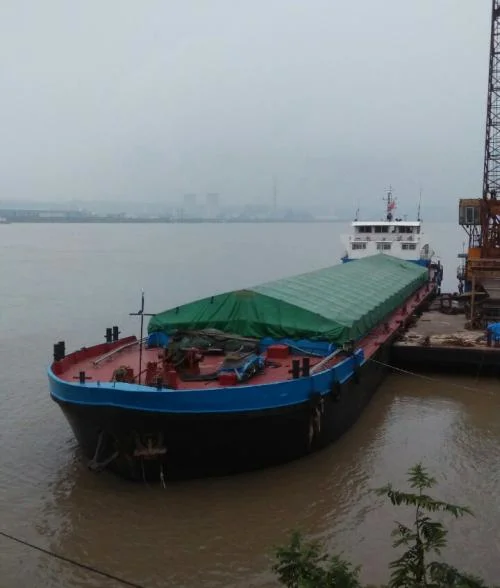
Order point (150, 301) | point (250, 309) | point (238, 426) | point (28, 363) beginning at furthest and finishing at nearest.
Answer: point (150, 301) → point (28, 363) → point (250, 309) → point (238, 426)

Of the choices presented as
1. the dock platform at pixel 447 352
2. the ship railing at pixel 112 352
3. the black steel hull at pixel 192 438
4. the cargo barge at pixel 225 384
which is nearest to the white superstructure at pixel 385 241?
the dock platform at pixel 447 352

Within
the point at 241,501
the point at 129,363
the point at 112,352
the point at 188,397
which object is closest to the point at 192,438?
the point at 188,397

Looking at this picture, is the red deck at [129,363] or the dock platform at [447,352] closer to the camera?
the red deck at [129,363]

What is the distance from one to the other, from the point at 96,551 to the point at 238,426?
294 cm

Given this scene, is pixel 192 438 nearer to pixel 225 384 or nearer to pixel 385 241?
pixel 225 384

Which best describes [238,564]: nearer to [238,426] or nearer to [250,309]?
[238,426]

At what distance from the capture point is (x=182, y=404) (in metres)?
10.1

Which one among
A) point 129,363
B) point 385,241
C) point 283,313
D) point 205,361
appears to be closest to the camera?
point 205,361

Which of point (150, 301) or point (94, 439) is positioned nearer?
point (94, 439)

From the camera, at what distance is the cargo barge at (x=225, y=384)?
10.3m

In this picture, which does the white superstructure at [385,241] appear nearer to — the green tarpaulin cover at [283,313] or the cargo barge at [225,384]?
the green tarpaulin cover at [283,313]

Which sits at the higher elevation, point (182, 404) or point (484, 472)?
point (182, 404)

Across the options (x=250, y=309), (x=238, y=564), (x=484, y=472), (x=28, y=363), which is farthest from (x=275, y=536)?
(x=28, y=363)

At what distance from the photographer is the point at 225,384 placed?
11.2m
